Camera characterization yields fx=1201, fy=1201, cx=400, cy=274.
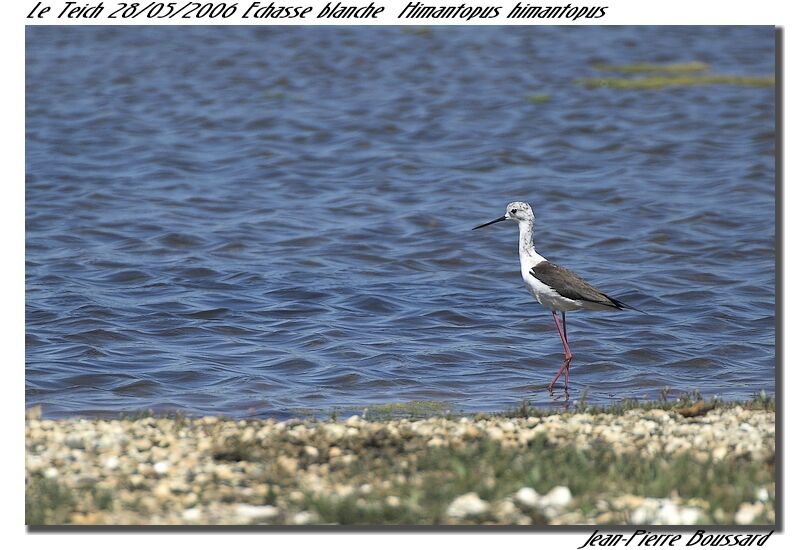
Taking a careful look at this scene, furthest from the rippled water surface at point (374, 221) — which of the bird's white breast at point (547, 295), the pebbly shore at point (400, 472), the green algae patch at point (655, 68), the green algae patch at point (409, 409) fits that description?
the pebbly shore at point (400, 472)

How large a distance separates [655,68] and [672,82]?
1678 mm

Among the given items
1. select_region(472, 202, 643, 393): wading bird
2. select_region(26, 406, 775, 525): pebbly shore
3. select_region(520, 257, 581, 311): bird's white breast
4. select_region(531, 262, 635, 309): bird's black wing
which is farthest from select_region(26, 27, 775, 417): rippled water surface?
select_region(26, 406, 775, 525): pebbly shore

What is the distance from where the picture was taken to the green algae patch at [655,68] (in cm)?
2686

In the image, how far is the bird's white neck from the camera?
11.9 m

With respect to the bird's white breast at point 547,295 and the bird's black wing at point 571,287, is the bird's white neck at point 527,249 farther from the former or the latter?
the bird's black wing at point 571,287

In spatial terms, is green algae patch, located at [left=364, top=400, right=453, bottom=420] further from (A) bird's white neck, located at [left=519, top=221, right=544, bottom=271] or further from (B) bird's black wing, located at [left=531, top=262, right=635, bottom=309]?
(A) bird's white neck, located at [left=519, top=221, right=544, bottom=271]

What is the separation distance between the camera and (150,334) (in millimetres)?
12414

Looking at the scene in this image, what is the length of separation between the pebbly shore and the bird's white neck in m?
3.46

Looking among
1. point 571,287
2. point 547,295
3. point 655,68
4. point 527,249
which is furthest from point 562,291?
point 655,68

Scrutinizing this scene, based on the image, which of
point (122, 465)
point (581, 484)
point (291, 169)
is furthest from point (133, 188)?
point (581, 484)

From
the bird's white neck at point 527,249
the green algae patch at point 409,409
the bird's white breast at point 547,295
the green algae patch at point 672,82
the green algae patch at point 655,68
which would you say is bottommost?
the green algae patch at point 409,409

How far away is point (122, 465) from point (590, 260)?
9467mm

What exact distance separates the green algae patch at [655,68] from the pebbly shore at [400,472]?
63.1ft

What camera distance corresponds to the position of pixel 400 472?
7.15 meters
